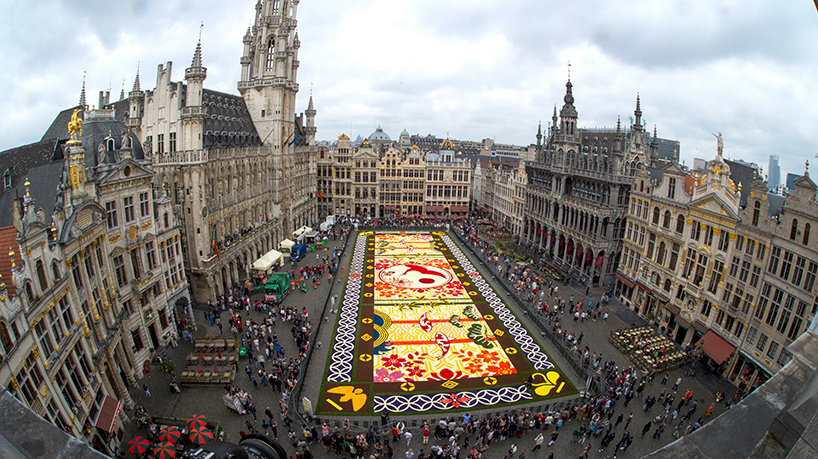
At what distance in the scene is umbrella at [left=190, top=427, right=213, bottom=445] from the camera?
18844 millimetres

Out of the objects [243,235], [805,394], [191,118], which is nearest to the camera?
[805,394]

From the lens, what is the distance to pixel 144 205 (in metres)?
29.2

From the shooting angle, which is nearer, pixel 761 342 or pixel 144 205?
pixel 761 342

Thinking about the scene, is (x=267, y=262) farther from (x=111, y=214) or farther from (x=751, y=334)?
(x=751, y=334)

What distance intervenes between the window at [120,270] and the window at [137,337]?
3362mm

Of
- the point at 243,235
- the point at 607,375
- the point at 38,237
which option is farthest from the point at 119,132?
the point at 607,375

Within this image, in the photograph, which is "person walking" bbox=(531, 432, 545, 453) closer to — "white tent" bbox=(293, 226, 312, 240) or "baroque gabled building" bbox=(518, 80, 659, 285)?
"baroque gabled building" bbox=(518, 80, 659, 285)

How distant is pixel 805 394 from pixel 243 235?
48522mm

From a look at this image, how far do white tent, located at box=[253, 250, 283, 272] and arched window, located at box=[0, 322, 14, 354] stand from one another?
29718 mm

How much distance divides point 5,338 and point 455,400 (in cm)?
2153

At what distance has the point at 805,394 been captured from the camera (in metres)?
4.64

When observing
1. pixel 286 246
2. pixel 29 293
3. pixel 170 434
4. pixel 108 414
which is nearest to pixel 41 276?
pixel 29 293

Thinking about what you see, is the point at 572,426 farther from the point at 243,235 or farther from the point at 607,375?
the point at 243,235

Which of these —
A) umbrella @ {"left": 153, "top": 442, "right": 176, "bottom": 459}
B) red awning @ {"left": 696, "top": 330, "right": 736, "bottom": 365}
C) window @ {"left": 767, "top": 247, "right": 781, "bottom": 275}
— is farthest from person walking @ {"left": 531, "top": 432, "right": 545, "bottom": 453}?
window @ {"left": 767, "top": 247, "right": 781, "bottom": 275}
